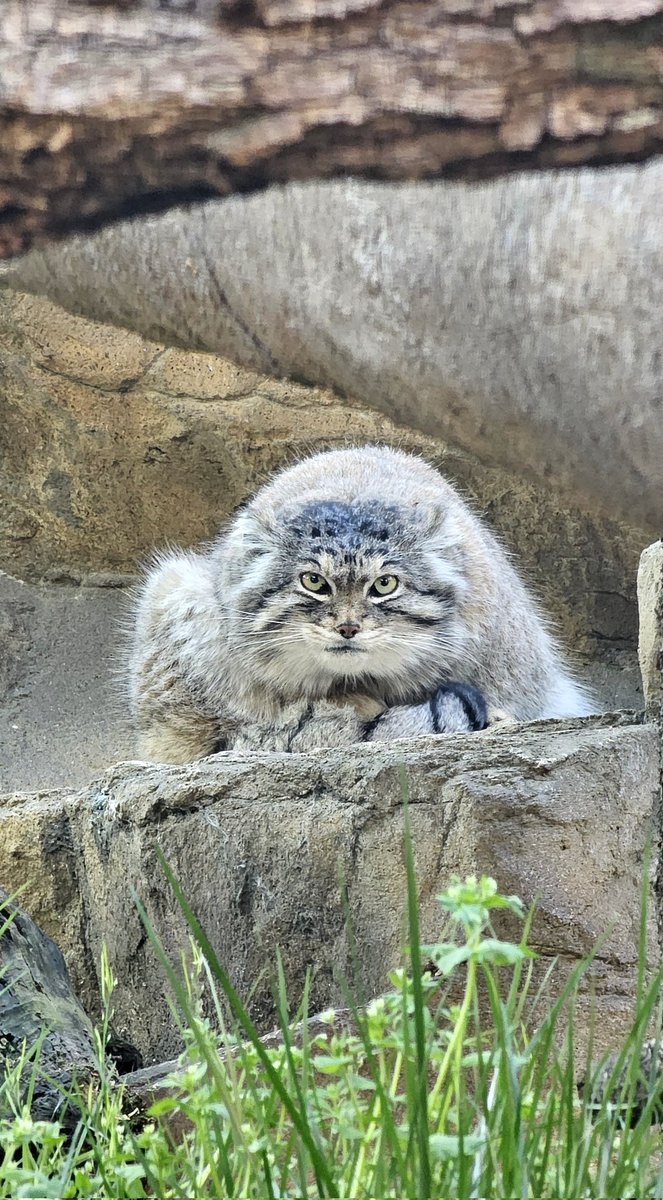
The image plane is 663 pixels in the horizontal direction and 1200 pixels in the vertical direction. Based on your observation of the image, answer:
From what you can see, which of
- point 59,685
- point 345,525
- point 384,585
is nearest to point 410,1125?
point 384,585

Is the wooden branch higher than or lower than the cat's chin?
higher

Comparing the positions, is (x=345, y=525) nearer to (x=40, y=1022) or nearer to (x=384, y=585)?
(x=384, y=585)

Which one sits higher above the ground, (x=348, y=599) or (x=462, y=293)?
(x=462, y=293)

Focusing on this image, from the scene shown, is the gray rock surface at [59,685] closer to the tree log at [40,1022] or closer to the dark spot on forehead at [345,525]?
the dark spot on forehead at [345,525]

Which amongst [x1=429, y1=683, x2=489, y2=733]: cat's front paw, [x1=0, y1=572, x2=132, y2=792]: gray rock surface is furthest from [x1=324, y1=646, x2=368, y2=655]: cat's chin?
[x1=0, y1=572, x2=132, y2=792]: gray rock surface

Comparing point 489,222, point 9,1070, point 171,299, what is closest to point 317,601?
point 9,1070

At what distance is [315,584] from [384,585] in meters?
0.17

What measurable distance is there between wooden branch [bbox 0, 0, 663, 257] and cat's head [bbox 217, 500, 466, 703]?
2138mm

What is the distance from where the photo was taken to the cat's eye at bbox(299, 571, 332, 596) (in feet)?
12.2

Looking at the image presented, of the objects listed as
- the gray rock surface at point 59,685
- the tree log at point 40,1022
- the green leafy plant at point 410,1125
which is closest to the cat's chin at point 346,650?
the tree log at point 40,1022

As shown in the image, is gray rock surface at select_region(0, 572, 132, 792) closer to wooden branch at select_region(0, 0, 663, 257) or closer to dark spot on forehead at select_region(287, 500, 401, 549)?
dark spot on forehead at select_region(287, 500, 401, 549)

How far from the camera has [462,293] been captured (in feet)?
4.77

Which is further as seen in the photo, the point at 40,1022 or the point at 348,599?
the point at 348,599

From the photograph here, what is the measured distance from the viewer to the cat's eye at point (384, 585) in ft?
12.2
